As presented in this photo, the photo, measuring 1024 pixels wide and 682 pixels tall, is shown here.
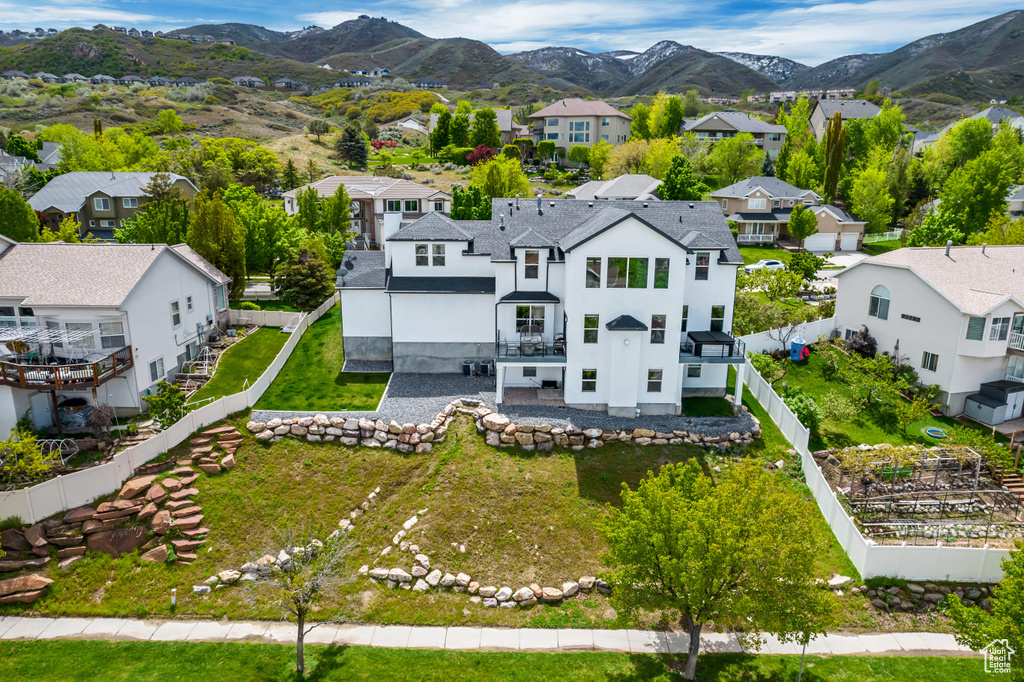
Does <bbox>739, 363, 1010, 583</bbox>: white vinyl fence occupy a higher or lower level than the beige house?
lower

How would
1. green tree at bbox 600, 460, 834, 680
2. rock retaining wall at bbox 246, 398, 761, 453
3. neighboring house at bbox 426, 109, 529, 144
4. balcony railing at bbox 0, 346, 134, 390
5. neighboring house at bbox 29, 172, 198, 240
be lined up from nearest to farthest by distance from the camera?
green tree at bbox 600, 460, 834, 680
balcony railing at bbox 0, 346, 134, 390
rock retaining wall at bbox 246, 398, 761, 453
neighboring house at bbox 29, 172, 198, 240
neighboring house at bbox 426, 109, 529, 144

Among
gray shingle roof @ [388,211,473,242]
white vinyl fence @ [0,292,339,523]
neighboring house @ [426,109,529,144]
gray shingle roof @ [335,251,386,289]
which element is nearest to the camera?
white vinyl fence @ [0,292,339,523]

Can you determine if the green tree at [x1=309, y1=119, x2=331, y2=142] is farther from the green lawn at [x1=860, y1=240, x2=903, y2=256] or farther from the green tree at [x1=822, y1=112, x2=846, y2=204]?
the green lawn at [x1=860, y1=240, x2=903, y2=256]

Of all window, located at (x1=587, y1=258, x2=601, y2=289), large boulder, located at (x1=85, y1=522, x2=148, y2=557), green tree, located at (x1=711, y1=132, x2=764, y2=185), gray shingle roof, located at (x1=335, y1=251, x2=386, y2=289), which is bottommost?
large boulder, located at (x1=85, y1=522, x2=148, y2=557)

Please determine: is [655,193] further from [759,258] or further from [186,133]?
[186,133]

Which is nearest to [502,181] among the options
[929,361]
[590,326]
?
[590,326]

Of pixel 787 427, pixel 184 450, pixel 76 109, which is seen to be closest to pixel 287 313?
pixel 184 450

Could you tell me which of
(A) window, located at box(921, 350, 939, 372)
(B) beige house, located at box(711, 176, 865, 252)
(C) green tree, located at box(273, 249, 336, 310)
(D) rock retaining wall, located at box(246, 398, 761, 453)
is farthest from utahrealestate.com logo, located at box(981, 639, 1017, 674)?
(B) beige house, located at box(711, 176, 865, 252)

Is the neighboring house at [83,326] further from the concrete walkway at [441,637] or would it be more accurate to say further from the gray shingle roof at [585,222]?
the gray shingle roof at [585,222]
